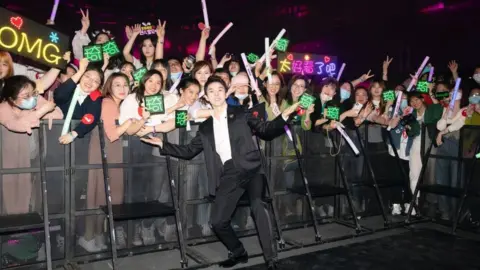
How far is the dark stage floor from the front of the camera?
482 centimetres

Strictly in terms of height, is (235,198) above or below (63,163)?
below

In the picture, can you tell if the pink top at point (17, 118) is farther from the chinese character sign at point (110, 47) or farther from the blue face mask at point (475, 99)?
the blue face mask at point (475, 99)

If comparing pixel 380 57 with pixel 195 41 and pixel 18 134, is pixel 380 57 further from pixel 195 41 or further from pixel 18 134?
pixel 18 134

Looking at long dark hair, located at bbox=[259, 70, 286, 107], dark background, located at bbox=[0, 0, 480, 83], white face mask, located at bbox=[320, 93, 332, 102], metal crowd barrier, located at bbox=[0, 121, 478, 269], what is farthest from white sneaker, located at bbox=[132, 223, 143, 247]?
dark background, located at bbox=[0, 0, 480, 83]

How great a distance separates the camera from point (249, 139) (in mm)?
4559

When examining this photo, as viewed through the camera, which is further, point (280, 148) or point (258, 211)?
point (280, 148)

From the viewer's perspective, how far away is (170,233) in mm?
5246

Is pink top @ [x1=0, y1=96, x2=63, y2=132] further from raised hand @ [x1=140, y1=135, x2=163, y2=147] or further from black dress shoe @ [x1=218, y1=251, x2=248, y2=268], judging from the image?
black dress shoe @ [x1=218, y1=251, x2=248, y2=268]

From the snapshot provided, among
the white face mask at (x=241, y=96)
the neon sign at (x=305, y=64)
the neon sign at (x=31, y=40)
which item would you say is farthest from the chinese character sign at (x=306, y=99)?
the neon sign at (x=31, y=40)

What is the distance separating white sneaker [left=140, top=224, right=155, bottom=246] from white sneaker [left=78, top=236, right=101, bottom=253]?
0.53 meters

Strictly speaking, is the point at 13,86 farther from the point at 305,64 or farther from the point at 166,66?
the point at 305,64

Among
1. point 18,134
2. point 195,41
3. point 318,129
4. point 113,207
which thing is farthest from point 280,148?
point 195,41

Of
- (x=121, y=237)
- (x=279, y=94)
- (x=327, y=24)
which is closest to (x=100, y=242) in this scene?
(x=121, y=237)

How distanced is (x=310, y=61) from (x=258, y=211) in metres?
3.02
